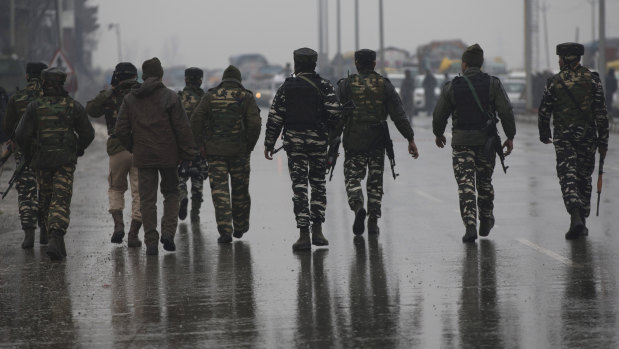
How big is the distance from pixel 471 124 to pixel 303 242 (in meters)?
1.91

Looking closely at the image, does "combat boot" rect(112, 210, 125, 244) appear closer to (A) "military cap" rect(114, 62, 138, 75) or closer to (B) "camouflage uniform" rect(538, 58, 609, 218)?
(A) "military cap" rect(114, 62, 138, 75)

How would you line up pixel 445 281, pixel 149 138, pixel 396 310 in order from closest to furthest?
pixel 396 310 → pixel 445 281 → pixel 149 138

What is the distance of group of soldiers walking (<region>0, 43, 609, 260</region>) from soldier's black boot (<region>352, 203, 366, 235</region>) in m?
0.01

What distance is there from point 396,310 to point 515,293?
1007mm

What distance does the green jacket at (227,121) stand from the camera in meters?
11.6

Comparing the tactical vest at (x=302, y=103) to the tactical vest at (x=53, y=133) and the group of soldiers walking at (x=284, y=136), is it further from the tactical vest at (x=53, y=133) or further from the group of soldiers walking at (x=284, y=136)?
the tactical vest at (x=53, y=133)

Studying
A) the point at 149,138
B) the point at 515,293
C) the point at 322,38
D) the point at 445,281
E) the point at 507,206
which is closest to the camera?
the point at 515,293

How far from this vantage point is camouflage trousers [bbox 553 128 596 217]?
37.1 ft

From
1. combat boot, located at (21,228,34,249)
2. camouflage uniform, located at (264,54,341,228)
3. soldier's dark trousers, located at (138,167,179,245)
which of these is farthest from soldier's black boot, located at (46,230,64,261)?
camouflage uniform, located at (264,54,341,228)

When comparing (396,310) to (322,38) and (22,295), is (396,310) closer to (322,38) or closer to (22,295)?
(22,295)

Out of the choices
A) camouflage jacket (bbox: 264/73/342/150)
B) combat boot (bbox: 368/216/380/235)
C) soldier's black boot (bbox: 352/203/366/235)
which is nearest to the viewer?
camouflage jacket (bbox: 264/73/342/150)

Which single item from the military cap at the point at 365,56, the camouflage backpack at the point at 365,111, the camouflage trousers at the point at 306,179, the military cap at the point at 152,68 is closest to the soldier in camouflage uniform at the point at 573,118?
the camouflage backpack at the point at 365,111

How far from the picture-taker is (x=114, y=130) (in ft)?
36.3

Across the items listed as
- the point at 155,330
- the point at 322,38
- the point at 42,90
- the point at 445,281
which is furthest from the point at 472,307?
the point at 322,38
